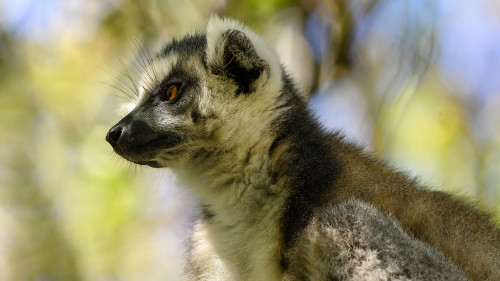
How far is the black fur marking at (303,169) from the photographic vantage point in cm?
363

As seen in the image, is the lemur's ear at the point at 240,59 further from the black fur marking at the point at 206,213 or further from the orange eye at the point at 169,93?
→ the black fur marking at the point at 206,213

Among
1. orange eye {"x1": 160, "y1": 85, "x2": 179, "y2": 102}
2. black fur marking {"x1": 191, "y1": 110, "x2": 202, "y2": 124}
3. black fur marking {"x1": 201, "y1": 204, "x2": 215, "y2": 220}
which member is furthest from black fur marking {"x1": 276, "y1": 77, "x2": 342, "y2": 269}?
orange eye {"x1": 160, "y1": 85, "x2": 179, "y2": 102}

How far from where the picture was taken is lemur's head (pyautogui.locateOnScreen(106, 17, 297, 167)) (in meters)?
4.06

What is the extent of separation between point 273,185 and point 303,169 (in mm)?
239

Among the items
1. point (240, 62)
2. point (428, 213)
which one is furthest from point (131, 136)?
point (428, 213)

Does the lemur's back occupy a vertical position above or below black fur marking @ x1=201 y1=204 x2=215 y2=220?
below

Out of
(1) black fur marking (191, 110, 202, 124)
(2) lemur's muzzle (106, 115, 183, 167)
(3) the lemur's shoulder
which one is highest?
(1) black fur marking (191, 110, 202, 124)

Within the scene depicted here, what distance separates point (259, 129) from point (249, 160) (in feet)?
0.81

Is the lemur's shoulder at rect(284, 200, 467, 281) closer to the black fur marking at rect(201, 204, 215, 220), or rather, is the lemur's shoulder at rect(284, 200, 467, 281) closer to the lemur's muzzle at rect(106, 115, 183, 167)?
the black fur marking at rect(201, 204, 215, 220)

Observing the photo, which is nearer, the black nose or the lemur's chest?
the lemur's chest

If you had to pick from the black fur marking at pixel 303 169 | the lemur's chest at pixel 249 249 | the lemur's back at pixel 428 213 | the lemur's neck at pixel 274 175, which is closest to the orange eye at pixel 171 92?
the lemur's neck at pixel 274 175

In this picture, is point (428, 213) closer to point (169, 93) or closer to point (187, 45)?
point (169, 93)

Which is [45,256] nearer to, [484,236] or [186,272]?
[186,272]

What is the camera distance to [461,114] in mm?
8312
